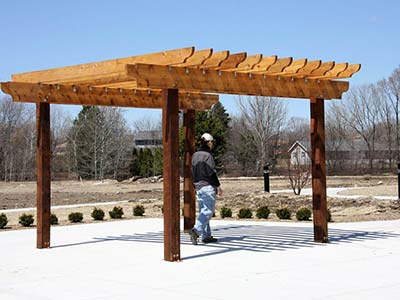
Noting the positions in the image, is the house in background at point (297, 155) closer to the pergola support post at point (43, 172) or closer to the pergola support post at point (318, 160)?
the pergola support post at point (318, 160)

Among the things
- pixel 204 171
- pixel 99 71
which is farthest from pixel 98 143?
pixel 99 71

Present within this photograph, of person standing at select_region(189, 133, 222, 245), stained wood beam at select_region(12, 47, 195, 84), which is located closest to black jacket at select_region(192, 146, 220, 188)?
person standing at select_region(189, 133, 222, 245)

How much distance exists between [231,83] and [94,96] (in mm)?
2995

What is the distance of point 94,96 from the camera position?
12523 millimetres

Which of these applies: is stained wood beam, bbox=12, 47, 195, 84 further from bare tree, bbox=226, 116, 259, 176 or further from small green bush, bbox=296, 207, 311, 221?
bare tree, bbox=226, 116, 259, 176

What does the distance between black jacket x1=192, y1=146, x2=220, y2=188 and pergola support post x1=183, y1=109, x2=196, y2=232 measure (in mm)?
2327

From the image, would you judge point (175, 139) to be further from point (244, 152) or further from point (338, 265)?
point (244, 152)

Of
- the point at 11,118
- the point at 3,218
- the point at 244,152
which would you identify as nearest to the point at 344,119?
the point at 244,152

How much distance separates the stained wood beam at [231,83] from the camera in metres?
9.64

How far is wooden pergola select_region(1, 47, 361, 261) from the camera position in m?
9.73

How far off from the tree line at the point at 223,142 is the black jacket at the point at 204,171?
40468 millimetres

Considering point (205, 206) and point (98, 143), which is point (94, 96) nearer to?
point (205, 206)

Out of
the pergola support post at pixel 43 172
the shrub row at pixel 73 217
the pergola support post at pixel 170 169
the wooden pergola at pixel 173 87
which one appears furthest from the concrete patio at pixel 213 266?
the shrub row at pixel 73 217

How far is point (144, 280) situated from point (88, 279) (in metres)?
0.67
